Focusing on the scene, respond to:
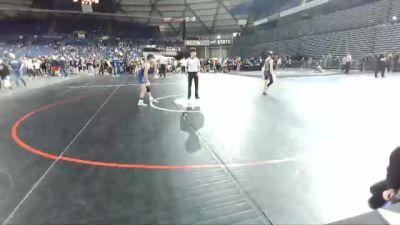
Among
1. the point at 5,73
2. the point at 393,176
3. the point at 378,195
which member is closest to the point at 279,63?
the point at 5,73

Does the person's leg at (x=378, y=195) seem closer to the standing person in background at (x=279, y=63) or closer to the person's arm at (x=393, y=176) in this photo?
the person's arm at (x=393, y=176)

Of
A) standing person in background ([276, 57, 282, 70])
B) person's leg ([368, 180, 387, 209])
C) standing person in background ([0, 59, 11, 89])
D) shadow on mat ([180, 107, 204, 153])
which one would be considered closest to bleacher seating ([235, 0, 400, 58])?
standing person in background ([276, 57, 282, 70])

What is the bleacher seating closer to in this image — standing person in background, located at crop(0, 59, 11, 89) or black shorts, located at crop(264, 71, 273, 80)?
black shorts, located at crop(264, 71, 273, 80)

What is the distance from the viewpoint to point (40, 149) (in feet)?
18.6

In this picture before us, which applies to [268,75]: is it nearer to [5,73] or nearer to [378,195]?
[378,195]

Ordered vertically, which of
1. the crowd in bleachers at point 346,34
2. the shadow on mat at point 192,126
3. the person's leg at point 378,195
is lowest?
the shadow on mat at point 192,126

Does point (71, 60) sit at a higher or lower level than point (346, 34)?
lower

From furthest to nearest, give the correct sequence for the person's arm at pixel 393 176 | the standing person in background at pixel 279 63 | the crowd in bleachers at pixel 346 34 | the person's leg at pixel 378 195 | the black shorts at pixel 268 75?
the standing person in background at pixel 279 63
the crowd in bleachers at pixel 346 34
the black shorts at pixel 268 75
the person's leg at pixel 378 195
the person's arm at pixel 393 176

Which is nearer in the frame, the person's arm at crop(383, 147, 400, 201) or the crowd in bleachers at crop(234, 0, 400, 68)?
the person's arm at crop(383, 147, 400, 201)

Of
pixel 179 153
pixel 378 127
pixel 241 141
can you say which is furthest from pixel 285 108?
pixel 179 153

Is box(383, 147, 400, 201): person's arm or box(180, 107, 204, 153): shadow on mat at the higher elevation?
box(383, 147, 400, 201): person's arm

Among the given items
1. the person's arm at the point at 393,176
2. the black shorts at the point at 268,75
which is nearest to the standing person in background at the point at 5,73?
the black shorts at the point at 268,75

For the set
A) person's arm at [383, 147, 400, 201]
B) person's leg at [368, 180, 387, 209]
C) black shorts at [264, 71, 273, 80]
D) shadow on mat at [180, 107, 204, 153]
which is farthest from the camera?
black shorts at [264, 71, 273, 80]

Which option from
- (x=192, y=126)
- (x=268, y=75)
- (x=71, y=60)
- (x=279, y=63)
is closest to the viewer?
(x=192, y=126)
